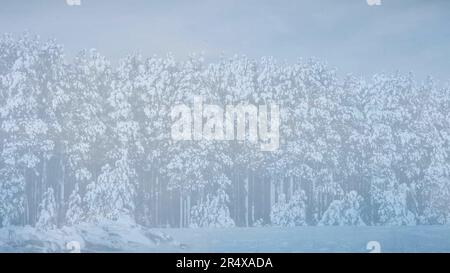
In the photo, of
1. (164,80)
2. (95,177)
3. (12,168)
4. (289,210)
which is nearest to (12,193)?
(12,168)

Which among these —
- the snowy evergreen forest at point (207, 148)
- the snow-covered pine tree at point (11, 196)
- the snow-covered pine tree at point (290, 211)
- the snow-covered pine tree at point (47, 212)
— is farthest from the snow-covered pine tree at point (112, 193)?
the snow-covered pine tree at point (290, 211)

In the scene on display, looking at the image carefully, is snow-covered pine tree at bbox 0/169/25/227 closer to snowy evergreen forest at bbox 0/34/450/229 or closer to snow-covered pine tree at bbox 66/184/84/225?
snowy evergreen forest at bbox 0/34/450/229

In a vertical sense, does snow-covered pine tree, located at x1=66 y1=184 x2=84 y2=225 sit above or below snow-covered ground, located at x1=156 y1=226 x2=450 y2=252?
above

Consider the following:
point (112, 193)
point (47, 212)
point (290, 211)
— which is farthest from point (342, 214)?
point (47, 212)

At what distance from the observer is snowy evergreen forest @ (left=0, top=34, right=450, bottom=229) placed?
5.97 m

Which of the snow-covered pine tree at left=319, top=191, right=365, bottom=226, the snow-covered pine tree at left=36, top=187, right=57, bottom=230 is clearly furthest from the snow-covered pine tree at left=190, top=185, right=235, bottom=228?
the snow-covered pine tree at left=36, top=187, right=57, bottom=230

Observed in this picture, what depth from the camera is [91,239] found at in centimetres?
596

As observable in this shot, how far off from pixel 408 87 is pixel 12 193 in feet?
11.9

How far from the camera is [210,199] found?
6.17 meters

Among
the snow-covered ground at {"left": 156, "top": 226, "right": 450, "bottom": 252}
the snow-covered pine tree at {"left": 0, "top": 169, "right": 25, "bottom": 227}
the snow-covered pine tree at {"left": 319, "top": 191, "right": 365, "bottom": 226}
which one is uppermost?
the snow-covered pine tree at {"left": 0, "top": 169, "right": 25, "bottom": 227}

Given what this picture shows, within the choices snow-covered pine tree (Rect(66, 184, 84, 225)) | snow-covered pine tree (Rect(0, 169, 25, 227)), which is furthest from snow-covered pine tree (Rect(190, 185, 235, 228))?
snow-covered pine tree (Rect(0, 169, 25, 227))

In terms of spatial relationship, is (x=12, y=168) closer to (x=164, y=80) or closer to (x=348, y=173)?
(x=164, y=80)

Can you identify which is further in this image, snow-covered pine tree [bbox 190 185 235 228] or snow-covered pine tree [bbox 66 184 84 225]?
snow-covered pine tree [bbox 190 185 235 228]
